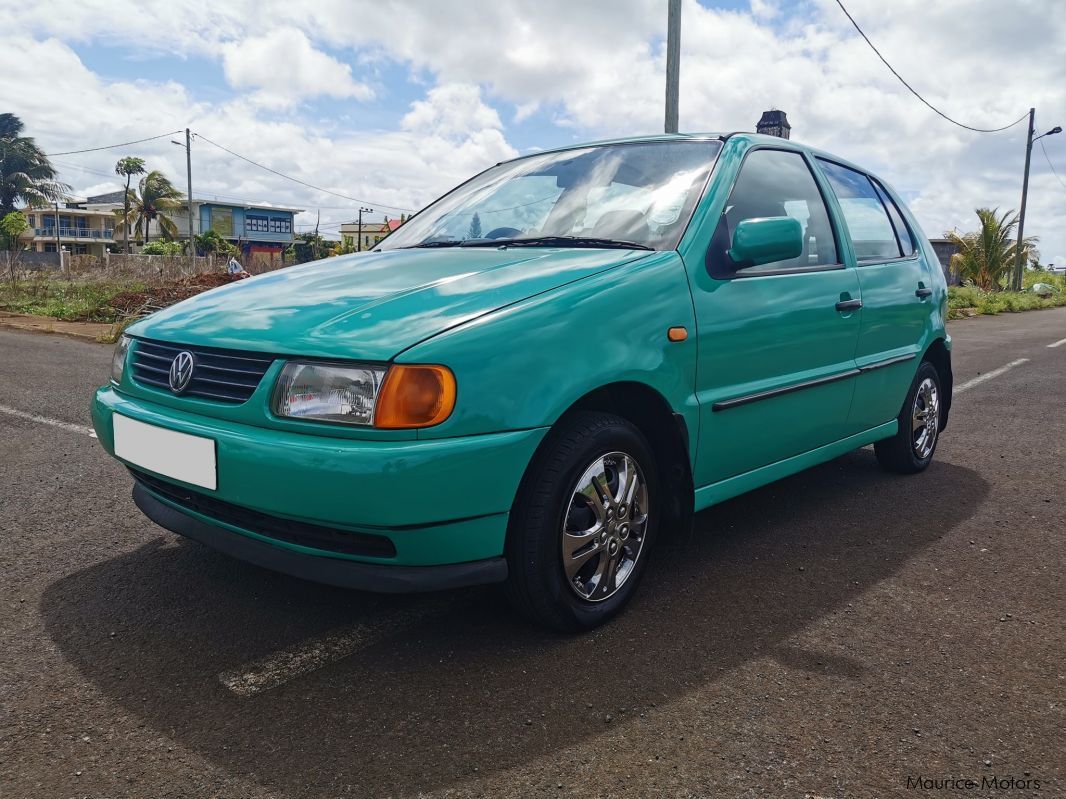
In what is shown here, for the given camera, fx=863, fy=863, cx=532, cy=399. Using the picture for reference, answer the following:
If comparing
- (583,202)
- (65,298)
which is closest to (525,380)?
(583,202)

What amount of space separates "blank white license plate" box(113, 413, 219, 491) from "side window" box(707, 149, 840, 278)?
1.67 m

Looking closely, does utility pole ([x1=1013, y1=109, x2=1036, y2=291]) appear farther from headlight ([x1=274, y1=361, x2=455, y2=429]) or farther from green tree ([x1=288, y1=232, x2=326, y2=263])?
green tree ([x1=288, y1=232, x2=326, y2=263])

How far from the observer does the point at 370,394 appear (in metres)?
2.13

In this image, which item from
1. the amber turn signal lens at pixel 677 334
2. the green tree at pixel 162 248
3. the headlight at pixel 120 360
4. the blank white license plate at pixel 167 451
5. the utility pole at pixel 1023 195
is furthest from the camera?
the green tree at pixel 162 248

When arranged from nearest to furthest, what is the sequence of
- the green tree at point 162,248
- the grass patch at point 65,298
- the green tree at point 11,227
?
1. the grass patch at point 65,298
2. the green tree at point 11,227
3. the green tree at point 162,248

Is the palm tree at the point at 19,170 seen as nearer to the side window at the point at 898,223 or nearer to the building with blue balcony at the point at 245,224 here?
the building with blue balcony at the point at 245,224

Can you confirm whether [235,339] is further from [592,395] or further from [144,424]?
[592,395]

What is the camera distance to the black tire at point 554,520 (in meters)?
2.30

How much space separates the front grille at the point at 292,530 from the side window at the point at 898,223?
324 centimetres

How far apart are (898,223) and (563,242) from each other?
228cm

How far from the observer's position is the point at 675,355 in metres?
2.68

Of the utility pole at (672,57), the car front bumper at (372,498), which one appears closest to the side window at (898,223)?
the car front bumper at (372,498)

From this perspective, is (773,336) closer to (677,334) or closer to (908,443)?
(677,334)

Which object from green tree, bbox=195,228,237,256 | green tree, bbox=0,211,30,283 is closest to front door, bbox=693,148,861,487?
green tree, bbox=0,211,30,283
